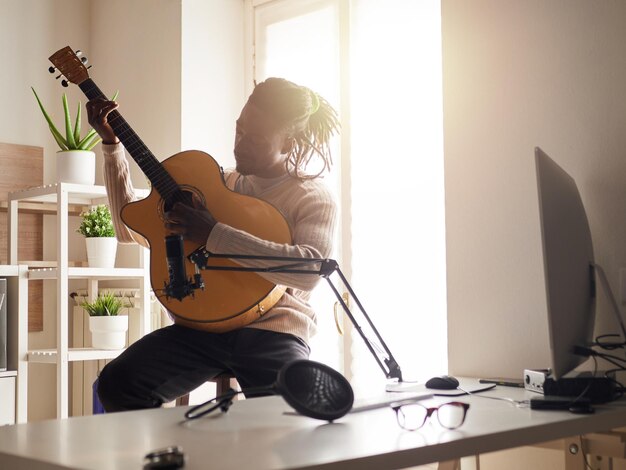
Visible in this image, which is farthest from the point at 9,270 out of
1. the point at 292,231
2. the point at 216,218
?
the point at 292,231

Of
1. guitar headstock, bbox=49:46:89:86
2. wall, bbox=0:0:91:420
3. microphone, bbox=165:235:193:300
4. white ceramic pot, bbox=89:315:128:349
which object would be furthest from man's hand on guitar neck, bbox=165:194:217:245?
wall, bbox=0:0:91:420

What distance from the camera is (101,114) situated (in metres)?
2.10

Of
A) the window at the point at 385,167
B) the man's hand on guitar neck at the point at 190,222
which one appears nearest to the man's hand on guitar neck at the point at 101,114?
the man's hand on guitar neck at the point at 190,222

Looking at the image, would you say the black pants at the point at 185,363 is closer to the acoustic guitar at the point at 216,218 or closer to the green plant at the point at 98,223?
the acoustic guitar at the point at 216,218

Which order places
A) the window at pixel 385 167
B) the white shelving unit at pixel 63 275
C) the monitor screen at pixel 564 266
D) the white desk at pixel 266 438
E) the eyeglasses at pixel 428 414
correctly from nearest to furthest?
1. the white desk at pixel 266 438
2. the eyeglasses at pixel 428 414
3. the monitor screen at pixel 564 266
4. the window at pixel 385 167
5. the white shelving unit at pixel 63 275

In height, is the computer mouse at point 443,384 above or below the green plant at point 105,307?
below

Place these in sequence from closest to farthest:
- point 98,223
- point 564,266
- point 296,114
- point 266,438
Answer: point 266,438
point 564,266
point 296,114
point 98,223

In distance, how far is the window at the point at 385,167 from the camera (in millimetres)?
2822

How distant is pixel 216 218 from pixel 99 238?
4.04 feet

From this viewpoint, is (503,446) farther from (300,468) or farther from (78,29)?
(78,29)

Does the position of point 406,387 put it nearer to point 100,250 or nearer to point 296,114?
point 296,114

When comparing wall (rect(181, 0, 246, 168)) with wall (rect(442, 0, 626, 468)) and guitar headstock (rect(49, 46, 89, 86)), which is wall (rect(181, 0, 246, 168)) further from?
wall (rect(442, 0, 626, 468))

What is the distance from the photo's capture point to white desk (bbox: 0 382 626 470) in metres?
0.90

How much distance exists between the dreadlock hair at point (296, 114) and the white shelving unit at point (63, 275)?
44.2 inches
